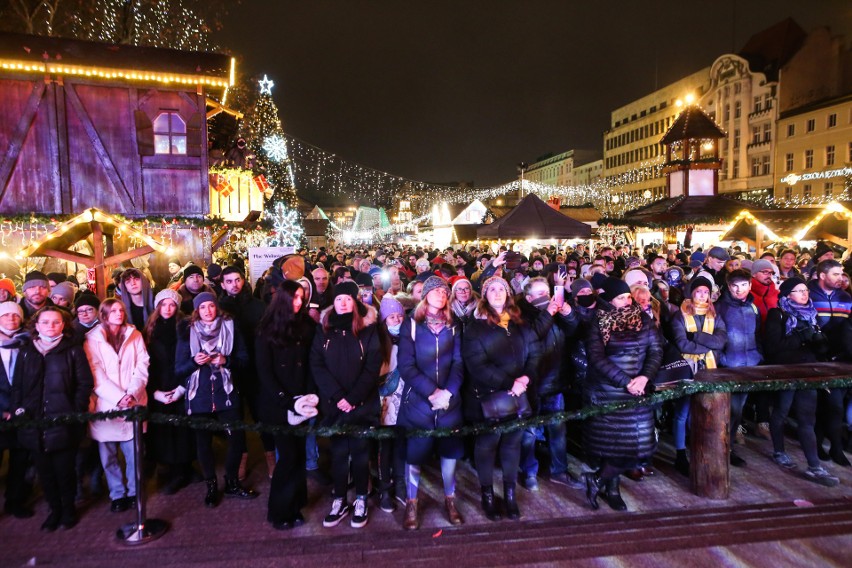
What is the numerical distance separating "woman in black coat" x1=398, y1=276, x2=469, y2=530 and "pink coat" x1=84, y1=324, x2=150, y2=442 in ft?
7.85

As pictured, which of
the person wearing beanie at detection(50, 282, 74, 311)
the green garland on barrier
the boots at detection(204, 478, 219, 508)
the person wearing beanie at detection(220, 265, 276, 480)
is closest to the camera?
the green garland on barrier

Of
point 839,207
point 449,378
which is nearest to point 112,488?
point 449,378

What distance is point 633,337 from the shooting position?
4.70 m

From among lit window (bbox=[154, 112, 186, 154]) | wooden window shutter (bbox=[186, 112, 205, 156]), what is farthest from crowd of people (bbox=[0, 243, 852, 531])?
lit window (bbox=[154, 112, 186, 154])

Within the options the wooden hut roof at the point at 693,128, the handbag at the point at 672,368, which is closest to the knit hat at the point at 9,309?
the handbag at the point at 672,368

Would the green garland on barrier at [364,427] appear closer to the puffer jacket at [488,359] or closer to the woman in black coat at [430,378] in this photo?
the woman in black coat at [430,378]

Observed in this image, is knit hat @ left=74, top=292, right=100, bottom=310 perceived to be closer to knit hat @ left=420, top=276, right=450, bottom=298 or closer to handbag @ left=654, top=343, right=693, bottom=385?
knit hat @ left=420, top=276, right=450, bottom=298

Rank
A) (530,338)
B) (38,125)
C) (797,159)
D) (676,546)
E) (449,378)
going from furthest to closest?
(797,159), (38,125), (530,338), (449,378), (676,546)

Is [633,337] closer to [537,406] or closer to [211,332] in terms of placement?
[537,406]

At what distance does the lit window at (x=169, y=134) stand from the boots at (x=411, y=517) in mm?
13872

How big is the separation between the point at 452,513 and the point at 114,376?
10.6 ft

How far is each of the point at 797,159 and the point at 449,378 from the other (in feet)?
153

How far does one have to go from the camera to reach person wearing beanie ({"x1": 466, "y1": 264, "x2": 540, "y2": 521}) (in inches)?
180

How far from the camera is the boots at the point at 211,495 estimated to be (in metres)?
4.93
